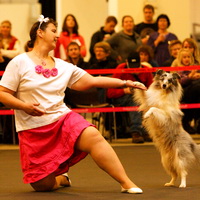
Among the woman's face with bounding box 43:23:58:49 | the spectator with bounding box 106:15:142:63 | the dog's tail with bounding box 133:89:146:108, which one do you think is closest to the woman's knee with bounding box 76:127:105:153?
the woman's face with bounding box 43:23:58:49

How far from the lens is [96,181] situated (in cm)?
562

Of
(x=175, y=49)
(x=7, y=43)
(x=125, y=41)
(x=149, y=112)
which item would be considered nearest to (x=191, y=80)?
(x=175, y=49)

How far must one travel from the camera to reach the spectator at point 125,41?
9.69 metres

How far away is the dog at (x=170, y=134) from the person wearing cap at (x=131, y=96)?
8.40 ft

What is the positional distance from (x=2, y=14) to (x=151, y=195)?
791cm

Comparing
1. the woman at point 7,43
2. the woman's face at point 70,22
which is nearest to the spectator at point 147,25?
the woman's face at point 70,22

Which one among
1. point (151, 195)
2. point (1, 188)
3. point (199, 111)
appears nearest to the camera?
point (151, 195)

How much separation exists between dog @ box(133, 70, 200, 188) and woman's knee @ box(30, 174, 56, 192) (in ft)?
3.23

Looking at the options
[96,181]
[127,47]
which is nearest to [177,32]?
[127,47]

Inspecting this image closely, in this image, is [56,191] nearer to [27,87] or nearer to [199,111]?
[27,87]

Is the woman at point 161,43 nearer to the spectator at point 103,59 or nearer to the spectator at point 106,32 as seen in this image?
the spectator at point 106,32

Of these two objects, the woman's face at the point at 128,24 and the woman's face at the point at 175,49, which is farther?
the woman's face at the point at 128,24

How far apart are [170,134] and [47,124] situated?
1.15 m

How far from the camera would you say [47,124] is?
16.3 ft
